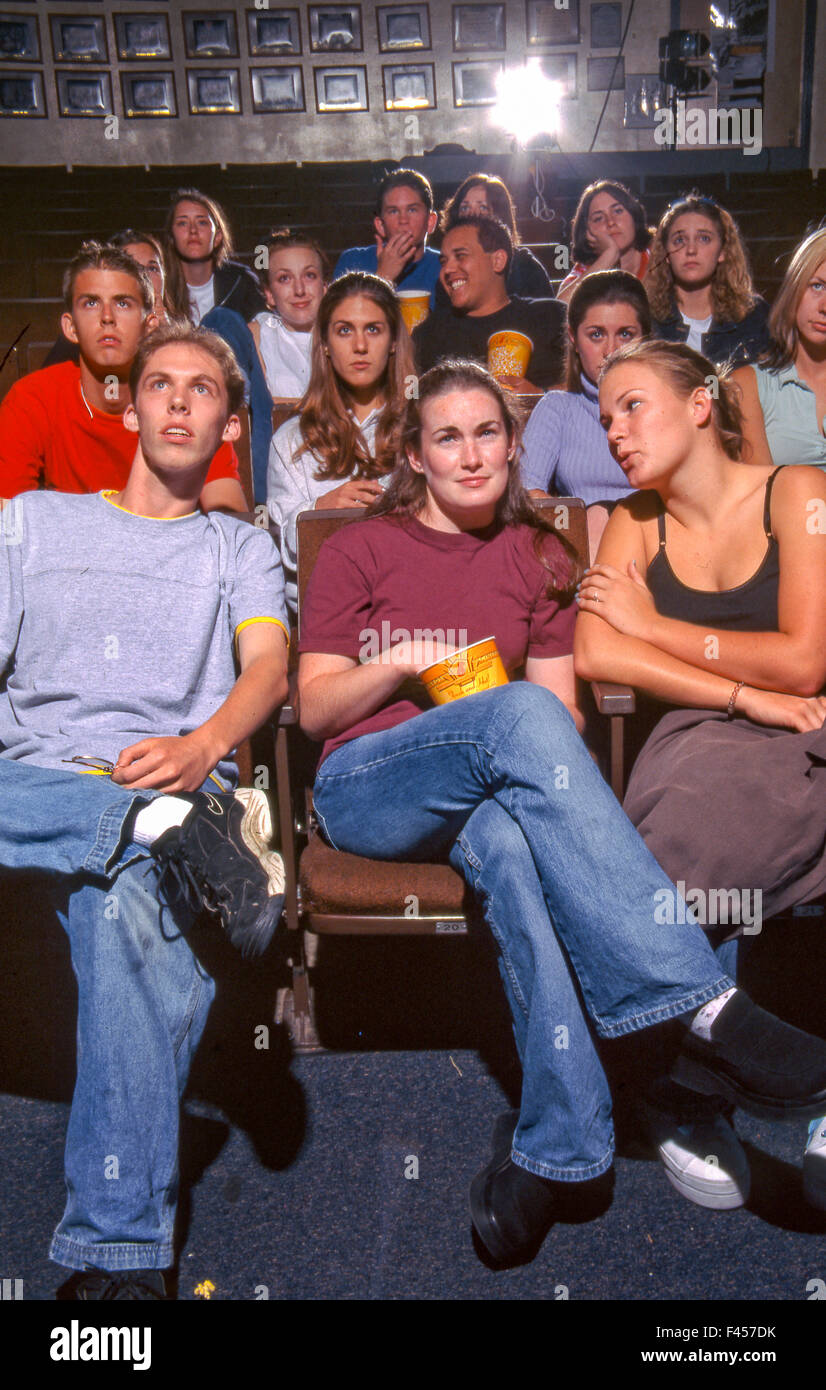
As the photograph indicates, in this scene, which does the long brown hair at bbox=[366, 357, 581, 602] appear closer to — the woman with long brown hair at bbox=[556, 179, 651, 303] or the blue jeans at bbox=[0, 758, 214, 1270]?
the blue jeans at bbox=[0, 758, 214, 1270]

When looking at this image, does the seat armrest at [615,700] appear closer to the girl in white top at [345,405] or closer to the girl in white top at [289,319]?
the girl in white top at [345,405]

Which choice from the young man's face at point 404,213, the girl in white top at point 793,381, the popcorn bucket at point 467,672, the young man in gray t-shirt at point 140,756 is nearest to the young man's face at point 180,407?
the young man in gray t-shirt at point 140,756

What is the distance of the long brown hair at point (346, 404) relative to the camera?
240 centimetres

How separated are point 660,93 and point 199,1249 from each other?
11370 millimetres

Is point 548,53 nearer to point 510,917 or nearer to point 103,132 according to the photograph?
point 103,132

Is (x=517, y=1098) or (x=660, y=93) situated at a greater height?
(x=660, y=93)

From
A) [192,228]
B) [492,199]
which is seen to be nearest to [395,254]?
[492,199]

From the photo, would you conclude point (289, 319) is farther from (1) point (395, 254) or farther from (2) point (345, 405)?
(2) point (345, 405)

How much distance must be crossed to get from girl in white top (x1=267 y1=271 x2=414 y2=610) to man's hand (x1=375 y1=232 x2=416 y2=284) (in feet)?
4.46

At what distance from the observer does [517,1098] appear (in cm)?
174

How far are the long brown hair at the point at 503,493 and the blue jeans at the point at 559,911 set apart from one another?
43cm

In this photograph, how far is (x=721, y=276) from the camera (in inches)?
128
